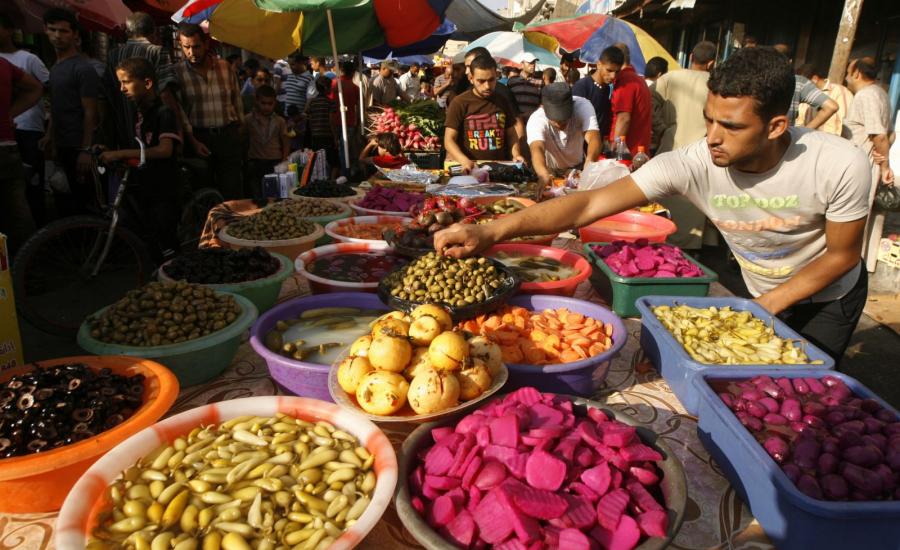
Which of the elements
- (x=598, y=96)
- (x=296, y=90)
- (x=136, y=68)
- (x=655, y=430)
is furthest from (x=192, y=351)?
(x=296, y=90)

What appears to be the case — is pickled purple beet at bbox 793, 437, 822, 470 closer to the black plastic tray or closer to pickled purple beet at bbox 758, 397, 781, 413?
pickled purple beet at bbox 758, 397, 781, 413

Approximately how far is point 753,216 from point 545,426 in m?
1.50

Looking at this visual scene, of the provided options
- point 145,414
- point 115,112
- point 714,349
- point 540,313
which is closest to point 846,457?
point 714,349

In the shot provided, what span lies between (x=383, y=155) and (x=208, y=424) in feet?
16.3

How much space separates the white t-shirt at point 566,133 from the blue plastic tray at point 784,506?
3884 mm

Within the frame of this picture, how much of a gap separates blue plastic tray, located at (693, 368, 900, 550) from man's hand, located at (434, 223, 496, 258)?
3.55ft

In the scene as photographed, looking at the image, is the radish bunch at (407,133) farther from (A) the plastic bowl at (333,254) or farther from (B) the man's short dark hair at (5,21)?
(A) the plastic bowl at (333,254)

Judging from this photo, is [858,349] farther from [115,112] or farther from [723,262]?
[115,112]

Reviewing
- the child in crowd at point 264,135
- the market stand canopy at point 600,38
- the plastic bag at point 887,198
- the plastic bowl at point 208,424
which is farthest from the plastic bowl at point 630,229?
the market stand canopy at point 600,38

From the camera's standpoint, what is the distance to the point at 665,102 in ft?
21.8

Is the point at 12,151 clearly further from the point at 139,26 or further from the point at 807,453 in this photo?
the point at 807,453

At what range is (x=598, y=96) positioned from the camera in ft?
22.7

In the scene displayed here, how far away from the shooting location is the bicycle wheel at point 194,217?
5.71 m

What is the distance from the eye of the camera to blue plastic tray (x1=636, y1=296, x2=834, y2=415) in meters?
1.72
